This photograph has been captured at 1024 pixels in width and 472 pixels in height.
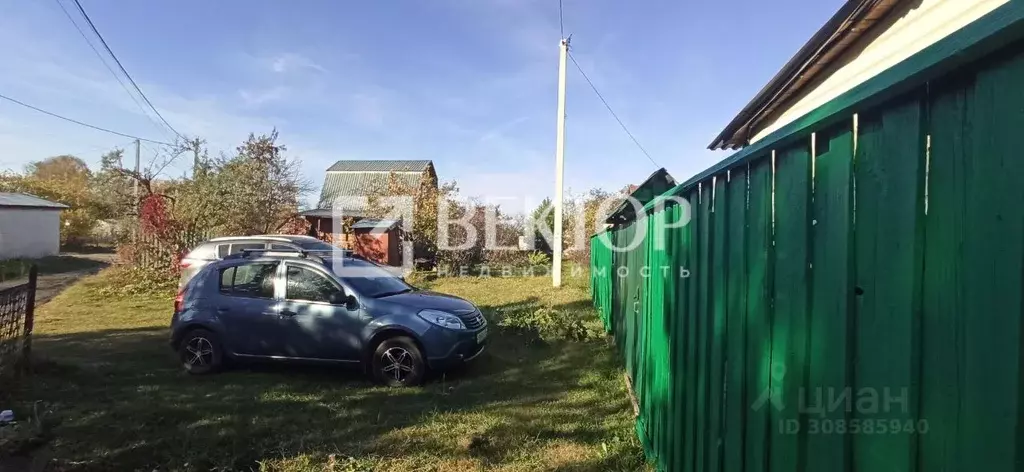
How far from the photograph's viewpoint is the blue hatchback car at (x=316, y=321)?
20.5 feet

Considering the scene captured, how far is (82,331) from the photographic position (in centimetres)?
962

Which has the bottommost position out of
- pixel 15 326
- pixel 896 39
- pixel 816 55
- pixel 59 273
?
pixel 59 273

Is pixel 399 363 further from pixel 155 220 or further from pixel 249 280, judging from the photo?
pixel 155 220

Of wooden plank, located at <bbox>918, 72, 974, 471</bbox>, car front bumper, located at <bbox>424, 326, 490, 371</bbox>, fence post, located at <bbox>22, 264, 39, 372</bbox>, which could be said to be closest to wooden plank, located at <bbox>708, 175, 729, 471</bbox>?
wooden plank, located at <bbox>918, 72, 974, 471</bbox>

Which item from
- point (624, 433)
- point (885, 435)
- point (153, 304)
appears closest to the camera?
point (885, 435)

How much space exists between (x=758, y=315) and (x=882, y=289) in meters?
0.74

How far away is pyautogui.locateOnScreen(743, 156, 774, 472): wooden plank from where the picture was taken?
1.81 metres

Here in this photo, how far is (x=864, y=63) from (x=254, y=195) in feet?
50.7

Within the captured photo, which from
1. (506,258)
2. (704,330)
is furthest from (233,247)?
(506,258)

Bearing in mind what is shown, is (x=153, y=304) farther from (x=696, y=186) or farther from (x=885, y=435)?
(x=885, y=435)

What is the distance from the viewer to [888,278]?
1.16m

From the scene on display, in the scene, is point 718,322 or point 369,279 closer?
point 718,322

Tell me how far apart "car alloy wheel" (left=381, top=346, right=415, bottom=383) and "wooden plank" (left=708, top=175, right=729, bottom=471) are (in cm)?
429

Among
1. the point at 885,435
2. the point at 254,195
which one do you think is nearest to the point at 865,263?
the point at 885,435
